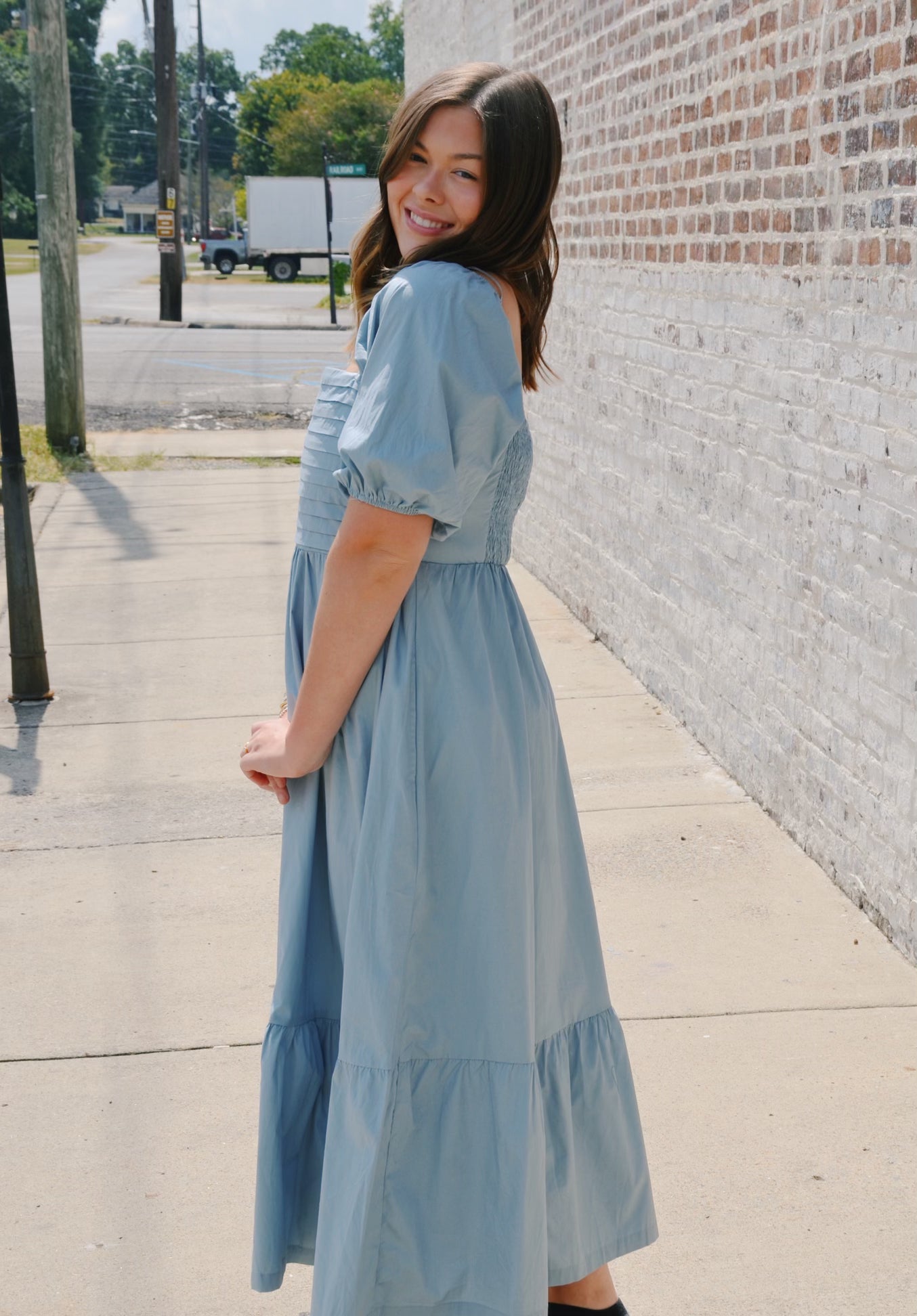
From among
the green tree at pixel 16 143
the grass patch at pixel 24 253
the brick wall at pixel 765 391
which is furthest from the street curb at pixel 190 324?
the green tree at pixel 16 143

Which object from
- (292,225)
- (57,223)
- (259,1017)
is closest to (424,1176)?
(259,1017)

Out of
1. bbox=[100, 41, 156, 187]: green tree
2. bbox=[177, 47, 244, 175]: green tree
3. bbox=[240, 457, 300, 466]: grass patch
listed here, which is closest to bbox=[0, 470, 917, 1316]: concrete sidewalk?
bbox=[240, 457, 300, 466]: grass patch

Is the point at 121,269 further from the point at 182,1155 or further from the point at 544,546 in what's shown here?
the point at 182,1155

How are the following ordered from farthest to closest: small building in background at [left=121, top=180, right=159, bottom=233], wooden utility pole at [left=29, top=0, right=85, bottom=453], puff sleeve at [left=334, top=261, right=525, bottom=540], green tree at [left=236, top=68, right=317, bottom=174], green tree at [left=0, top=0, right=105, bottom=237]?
small building in background at [left=121, top=180, right=159, bottom=233], green tree at [left=236, top=68, right=317, bottom=174], green tree at [left=0, top=0, right=105, bottom=237], wooden utility pole at [left=29, top=0, right=85, bottom=453], puff sleeve at [left=334, top=261, right=525, bottom=540]

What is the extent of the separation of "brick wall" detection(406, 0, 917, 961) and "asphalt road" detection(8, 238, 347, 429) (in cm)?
145

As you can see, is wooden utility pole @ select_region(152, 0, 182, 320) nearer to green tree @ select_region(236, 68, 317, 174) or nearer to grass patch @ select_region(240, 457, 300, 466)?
grass patch @ select_region(240, 457, 300, 466)

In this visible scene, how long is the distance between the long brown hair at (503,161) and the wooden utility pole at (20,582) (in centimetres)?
383

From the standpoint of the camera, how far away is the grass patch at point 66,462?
10953 mm

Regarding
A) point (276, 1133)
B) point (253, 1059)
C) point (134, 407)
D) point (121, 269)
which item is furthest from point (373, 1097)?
point (121, 269)

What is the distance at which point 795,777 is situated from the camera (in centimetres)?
412

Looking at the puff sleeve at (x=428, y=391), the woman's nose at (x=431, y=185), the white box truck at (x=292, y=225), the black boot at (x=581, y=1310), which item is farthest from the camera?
the white box truck at (x=292, y=225)

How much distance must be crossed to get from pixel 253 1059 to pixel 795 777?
1811 mm

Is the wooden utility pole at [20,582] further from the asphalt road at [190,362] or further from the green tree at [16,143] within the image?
the green tree at [16,143]

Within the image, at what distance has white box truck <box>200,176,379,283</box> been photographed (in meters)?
40.2
